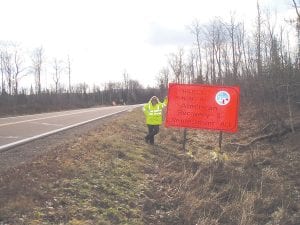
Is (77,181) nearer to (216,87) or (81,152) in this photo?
(81,152)

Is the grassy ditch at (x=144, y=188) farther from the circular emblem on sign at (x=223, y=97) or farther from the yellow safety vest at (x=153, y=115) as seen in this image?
the circular emblem on sign at (x=223, y=97)

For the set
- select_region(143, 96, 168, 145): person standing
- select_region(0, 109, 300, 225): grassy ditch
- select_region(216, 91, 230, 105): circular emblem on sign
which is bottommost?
select_region(0, 109, 300, 225): grassy ditch

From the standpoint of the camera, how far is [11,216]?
5.92m

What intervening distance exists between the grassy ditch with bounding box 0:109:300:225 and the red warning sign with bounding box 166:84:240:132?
116cm

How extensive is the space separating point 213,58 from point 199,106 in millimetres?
39161

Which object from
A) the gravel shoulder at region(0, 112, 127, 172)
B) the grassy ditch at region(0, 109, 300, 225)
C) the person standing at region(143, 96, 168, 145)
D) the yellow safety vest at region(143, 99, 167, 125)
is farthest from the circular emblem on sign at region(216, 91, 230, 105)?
the gravel shoulder at region(0, 112, 127, 172)

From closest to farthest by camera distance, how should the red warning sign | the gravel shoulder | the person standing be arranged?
1. the gravel shoulder
2. the red warning sign
3. the person standing

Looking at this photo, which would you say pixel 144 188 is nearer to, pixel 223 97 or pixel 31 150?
pixel 31 150

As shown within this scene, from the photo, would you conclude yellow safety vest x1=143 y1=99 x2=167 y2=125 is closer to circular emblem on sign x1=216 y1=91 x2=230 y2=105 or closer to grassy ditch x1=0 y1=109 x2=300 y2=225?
grassy ditch x1=0 y1=109 x2=300 y2=225

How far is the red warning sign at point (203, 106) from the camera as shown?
14180 millimetres

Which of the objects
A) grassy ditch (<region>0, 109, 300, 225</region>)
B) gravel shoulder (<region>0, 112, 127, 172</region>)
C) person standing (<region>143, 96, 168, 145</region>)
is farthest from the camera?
person standing (<region>143, 96, 168, 145</region>)

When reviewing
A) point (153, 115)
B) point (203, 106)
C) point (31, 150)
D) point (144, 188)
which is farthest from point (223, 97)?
point (31, 150)

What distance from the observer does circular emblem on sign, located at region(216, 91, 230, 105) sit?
1422 cm

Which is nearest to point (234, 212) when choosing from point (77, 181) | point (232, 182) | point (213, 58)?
point (232, 182)
